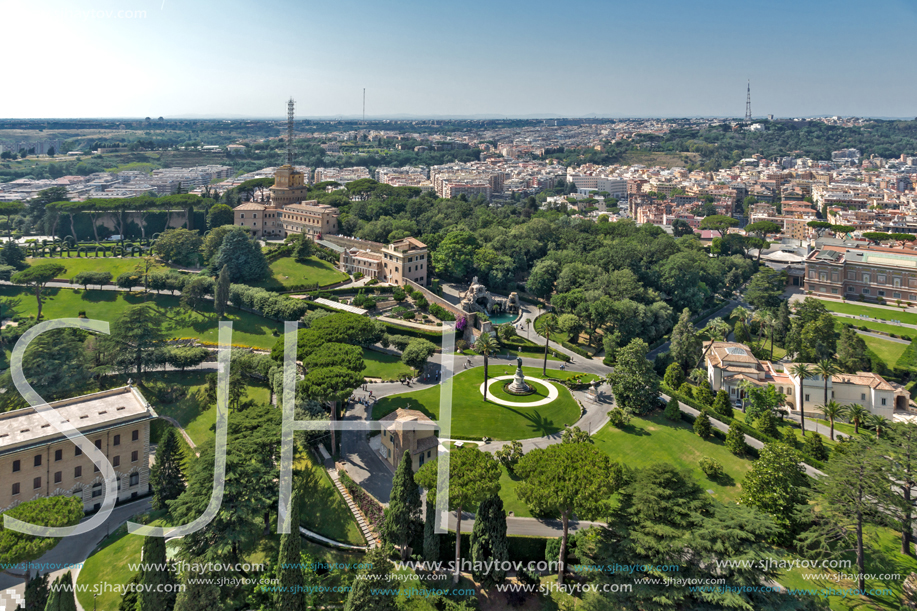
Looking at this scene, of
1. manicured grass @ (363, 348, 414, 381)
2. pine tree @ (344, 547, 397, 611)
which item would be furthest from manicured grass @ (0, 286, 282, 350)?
pine tree @ (344, 547, 397, 611)

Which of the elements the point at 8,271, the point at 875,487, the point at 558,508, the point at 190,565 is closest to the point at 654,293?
the point at 875,487

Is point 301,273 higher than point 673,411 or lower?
higher

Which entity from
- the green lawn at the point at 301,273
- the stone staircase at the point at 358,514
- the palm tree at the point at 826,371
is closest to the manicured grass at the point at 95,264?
the green lawn at the point at 301,273

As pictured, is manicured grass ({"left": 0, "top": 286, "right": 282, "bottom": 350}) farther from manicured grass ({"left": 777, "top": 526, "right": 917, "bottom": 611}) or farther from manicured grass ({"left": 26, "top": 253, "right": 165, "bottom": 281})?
manicured grass ({"left": 777, "top": 526, "right": 917, "bottom": 611})

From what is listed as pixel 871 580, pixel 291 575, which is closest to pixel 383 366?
pixel 291 575

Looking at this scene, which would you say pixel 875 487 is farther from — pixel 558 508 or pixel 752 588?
pixel 558 508

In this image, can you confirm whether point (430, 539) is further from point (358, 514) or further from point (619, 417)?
point (619, 417)

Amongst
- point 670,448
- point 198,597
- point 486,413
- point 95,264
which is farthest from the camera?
point 95,264
